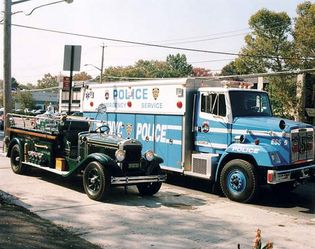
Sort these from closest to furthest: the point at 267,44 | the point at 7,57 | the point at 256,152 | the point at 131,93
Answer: the point at 256,152, the point at 131,93, the point at 7,57, the point at 267,44

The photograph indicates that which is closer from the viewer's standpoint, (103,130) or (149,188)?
(149,188)

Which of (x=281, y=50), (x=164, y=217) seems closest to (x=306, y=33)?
(x=281, y=50)

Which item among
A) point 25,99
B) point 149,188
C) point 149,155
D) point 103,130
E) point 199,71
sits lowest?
point 149,188

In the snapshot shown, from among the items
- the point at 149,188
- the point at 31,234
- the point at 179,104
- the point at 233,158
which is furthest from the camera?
the point at 179,104

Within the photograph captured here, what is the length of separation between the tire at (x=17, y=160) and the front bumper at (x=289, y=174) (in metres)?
6.63

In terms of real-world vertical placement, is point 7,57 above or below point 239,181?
above

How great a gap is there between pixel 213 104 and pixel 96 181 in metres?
3.69

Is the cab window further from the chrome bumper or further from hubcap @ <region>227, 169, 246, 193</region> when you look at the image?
the chrome bumper

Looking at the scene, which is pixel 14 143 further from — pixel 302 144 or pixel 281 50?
pixel 281 50

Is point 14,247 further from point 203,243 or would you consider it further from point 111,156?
point 111,156

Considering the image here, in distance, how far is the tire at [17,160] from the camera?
1280 cm

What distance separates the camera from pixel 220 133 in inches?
456

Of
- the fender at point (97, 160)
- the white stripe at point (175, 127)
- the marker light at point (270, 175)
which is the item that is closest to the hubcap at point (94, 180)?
the fender at point (97, 160)

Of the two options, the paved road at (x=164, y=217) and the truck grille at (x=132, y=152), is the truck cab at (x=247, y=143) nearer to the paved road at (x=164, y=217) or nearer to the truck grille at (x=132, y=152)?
the paved road at (x=164, y=217)
